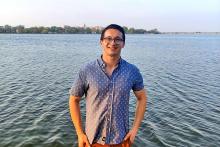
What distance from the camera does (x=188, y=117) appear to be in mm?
16609

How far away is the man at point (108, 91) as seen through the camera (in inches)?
191

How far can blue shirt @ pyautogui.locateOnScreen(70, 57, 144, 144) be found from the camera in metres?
4.86

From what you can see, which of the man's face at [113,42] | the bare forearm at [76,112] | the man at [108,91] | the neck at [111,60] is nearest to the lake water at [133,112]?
the bare forearm at [76,112]

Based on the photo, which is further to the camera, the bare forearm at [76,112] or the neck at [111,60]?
the bare forearm at [76,112]

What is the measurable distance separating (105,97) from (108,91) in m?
0.11

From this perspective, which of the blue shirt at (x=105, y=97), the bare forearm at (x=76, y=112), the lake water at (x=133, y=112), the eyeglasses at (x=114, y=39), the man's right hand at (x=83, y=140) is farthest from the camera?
the lake water at (x=133, y=112)

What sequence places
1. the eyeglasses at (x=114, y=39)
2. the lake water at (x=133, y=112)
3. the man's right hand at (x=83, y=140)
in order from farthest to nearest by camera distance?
the lake water at (x=133, y=112) < the man's right hand at (x=83, y=140) < the eyeglasses at (x=114, y=39)

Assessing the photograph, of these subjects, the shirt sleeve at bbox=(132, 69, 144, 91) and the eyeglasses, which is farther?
the shirt sleeve at bbox=(132, 69, 144, 91)

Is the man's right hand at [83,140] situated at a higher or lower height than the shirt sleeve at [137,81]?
lower

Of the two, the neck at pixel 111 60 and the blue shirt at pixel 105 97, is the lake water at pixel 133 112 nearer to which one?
the blue shirt at pixel 105 97

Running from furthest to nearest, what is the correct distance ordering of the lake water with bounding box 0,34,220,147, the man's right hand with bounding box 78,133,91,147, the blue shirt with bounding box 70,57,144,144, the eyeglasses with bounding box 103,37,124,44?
the lake water with bounding box 0,34,220,147, the man's right hand with bounding box 78,133,91,147, the eyeglasses with bounding box 103,37,124,44, the blue shirt with bounding box 70,57,144,144

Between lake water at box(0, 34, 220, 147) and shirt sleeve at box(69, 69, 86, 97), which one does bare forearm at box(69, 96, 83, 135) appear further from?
lake water at box(0, 34, 220, 147)

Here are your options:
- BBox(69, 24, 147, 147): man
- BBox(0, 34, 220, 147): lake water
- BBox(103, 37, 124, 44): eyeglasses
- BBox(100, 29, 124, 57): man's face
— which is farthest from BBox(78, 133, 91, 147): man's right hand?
BBox(0, 34, 220, 147): lake water

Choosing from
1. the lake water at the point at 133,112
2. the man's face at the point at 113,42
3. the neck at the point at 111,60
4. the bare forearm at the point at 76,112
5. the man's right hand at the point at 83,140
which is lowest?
the lake water at the point at 133,112
